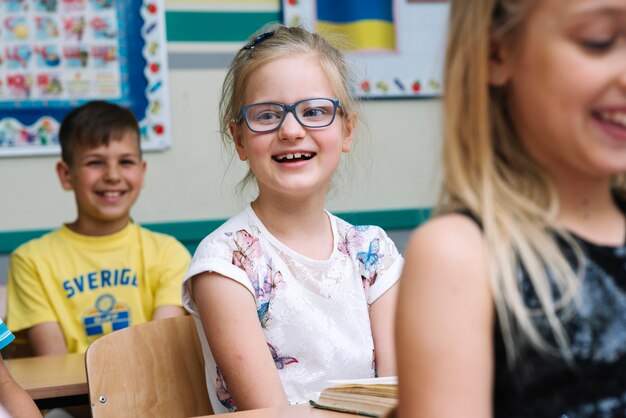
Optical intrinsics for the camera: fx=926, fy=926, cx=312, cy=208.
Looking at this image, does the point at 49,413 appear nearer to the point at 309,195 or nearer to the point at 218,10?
the point at 309,195

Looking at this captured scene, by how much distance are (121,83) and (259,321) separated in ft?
7.10

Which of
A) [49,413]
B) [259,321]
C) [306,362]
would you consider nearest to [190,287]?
[259,321]

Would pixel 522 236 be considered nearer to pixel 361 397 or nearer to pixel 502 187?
pixel 502 187

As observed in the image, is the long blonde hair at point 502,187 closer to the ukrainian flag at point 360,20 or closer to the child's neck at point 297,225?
the child's neck at point 297,225

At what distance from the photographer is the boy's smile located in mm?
3098

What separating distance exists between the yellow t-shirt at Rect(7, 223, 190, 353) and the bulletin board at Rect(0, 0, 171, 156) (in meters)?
0.74

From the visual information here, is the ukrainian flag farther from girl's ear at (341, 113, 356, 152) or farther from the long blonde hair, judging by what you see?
the long blonde hair

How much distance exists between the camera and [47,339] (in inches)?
109

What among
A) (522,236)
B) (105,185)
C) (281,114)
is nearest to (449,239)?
(522,236)

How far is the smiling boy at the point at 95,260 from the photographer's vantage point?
2842mm

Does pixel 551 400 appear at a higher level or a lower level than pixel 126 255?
higher

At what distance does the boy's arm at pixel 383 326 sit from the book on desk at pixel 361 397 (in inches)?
20.3

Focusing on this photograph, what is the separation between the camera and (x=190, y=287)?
1.84 metres

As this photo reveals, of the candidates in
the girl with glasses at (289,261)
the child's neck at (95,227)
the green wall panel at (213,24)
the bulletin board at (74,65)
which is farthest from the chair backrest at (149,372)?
the green wall panel at (213,24)
